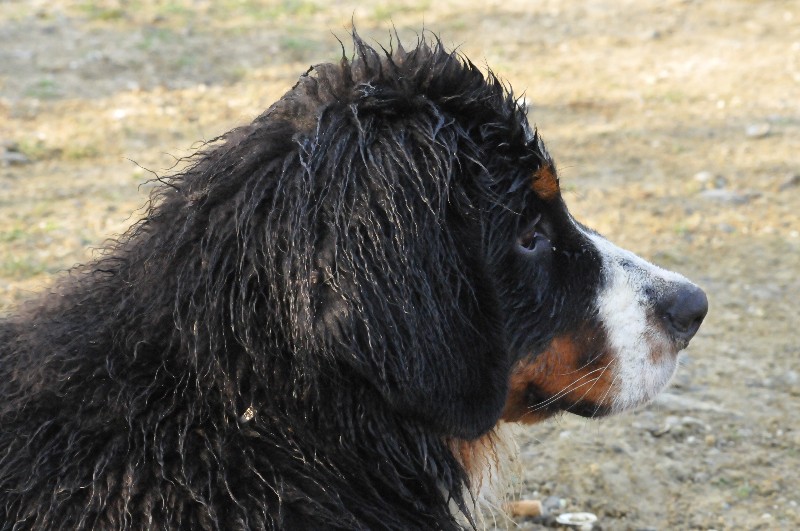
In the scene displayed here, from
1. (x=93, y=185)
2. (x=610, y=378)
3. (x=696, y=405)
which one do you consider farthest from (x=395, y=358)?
(x=93, y=185)

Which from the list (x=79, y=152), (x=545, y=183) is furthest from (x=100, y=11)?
(x=545, y=183)

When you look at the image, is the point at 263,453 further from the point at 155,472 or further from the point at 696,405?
the point at 696,405

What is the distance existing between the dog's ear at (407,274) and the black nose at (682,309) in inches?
31.9

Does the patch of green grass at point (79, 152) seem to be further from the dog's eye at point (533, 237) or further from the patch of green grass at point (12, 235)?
the dog's eye at point (533, 237)

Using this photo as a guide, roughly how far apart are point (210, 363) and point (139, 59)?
25.9 ft

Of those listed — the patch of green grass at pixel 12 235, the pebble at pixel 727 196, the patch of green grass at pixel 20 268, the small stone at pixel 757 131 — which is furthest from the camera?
the small stone at pixel 757 131

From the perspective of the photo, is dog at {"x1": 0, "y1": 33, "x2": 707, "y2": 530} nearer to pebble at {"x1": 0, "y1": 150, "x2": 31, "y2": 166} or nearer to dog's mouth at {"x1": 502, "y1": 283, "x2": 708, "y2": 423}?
dog's mouth at {"x1": 502, "y1": 283, "x2": 708, "y2": 423}

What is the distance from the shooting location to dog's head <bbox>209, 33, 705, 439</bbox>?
9.24 feet

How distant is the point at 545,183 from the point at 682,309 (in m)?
0.74

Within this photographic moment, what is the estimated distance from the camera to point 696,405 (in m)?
5.30

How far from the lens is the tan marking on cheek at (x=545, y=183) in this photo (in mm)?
3377

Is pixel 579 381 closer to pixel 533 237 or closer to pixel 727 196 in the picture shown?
pixel 533 237

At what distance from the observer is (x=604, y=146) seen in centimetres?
852

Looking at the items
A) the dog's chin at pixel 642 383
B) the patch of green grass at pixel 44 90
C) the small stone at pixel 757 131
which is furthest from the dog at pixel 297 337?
the patch of green grass at pixel 44 90
